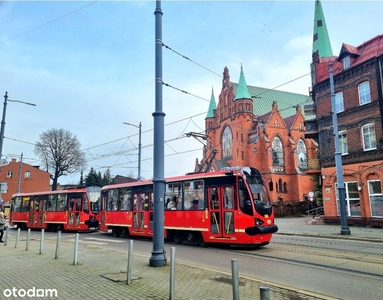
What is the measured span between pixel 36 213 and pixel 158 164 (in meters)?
22.8

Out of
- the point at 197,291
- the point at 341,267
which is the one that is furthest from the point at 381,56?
the point at 197,291

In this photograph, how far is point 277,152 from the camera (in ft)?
185

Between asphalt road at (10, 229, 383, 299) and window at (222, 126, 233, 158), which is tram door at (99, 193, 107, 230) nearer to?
asphalt road at (10, 229, 383, 299)

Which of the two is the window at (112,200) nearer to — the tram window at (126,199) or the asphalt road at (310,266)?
the tram window at (126,199)

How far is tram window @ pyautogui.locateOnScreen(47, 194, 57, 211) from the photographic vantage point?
2581 centimetres

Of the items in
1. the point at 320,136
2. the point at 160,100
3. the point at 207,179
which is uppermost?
the point at 320,136

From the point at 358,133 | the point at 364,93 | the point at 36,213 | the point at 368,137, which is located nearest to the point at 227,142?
the point at 358,133

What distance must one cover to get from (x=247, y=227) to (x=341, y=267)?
4136 mm

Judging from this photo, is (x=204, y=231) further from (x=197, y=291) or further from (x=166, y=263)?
(x=197, y=291)

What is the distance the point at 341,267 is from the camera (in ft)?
30.0

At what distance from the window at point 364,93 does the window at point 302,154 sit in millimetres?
32741

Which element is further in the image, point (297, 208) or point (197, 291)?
point (297, 208)

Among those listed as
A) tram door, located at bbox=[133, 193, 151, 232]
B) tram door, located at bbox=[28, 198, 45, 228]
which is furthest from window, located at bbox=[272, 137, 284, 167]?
tram door, located at bbox=[133, 193, 151, 232]

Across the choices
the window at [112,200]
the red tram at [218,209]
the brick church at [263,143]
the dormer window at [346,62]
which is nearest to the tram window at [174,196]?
the red tram at [218,209]
